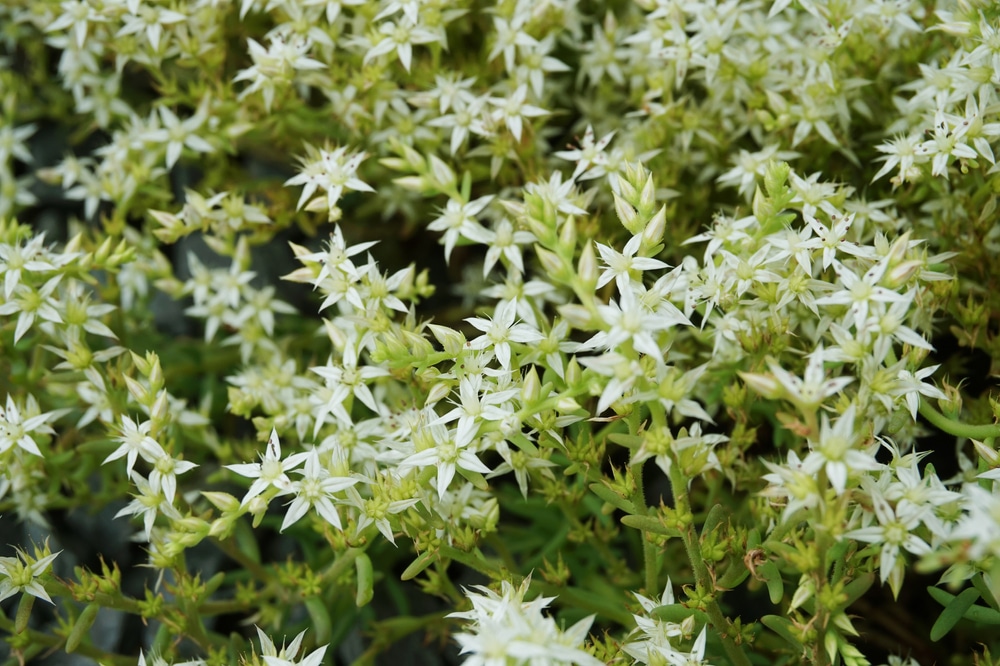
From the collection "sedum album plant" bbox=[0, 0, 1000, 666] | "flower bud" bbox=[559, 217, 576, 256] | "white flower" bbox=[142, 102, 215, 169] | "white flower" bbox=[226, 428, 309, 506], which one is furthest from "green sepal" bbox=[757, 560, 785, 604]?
"white flower" bbox=[142, 102, 215, 169]

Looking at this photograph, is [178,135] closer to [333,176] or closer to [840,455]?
[333,176]

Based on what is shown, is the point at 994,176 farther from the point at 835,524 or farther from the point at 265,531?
the point at 265,531

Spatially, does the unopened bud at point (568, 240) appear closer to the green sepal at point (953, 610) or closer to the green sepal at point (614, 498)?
the green sepal at point (614, 498)

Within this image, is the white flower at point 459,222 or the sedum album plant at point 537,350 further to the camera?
the white flower at point 459,222

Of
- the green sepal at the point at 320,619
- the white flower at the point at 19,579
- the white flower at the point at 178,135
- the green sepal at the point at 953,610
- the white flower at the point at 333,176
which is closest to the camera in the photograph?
the green sepal at the point at 953,610

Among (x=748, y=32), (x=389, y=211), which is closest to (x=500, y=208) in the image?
(x=389, y=211)

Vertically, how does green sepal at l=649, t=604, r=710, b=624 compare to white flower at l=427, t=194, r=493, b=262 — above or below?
below

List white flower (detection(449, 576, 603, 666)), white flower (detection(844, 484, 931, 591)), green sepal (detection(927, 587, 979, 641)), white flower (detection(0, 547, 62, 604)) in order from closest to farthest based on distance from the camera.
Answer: white flower (detection(449, 576, 603, 666))
white flower (detection(844, 484, 931, 591))
green sepal (detection(927, 587, 979, 641))
white flower (detection(0, 547, 62, 604))

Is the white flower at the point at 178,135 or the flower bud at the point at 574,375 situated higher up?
the flower bud at the point at 574,375

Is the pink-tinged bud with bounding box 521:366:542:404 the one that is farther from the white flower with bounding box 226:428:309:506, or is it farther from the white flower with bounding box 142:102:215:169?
the white flower with bounding box 142:102:215:169

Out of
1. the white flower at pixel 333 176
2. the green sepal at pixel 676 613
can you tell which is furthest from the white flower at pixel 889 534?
the white flower at pixel 333 176
